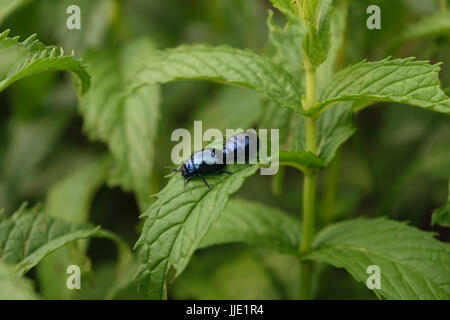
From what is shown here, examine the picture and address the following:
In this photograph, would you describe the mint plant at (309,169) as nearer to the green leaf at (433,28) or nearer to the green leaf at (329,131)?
the green leaf at (329,131)

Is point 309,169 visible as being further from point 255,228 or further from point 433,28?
point 433,28

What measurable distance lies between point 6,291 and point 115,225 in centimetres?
179

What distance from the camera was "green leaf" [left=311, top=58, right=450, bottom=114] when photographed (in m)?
1.22

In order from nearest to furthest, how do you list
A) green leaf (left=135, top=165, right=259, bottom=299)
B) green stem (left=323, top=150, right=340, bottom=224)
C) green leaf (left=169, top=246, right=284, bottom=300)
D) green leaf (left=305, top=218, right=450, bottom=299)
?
green leaf (left=135, top=165, right=259, bottom=299) < green leaf (left=305, top=218, right=450, bottom=299) < green leaf (left=169, top=246, right=284, bottom=300) < green stem (left=323, top=150, right=340, bottom=224)

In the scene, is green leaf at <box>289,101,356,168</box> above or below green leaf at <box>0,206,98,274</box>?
above

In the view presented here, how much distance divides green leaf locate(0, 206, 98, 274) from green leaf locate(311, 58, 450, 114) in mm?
860

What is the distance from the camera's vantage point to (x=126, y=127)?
211 centimetres

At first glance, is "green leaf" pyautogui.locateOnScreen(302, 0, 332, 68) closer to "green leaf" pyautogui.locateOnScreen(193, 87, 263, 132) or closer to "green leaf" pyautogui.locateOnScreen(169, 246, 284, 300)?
"green leaf" pyautogui.locateOnScreen(193, 87, 263, 132)

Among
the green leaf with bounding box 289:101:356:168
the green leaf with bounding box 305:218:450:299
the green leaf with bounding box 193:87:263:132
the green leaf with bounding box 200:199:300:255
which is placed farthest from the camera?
the green leaf with bounding box 193:87:263:132

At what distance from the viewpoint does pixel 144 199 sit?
2.05 metres

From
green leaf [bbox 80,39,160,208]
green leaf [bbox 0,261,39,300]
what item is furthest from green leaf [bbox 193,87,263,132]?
green leaf [bbox 0,261,39,300]

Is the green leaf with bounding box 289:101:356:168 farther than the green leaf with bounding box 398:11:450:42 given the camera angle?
No

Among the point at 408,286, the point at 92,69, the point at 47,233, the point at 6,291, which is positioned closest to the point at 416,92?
the point at 408,286
